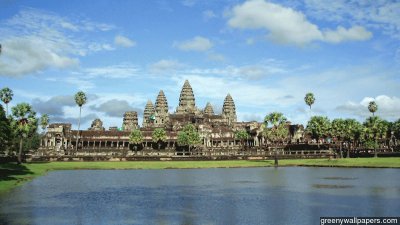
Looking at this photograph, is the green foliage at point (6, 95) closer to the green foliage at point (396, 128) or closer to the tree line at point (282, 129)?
the tree line at point (282, 129)

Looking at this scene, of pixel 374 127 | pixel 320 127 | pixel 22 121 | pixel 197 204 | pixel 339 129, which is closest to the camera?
pixel 197 204

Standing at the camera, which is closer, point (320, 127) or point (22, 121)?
point (22, 121)

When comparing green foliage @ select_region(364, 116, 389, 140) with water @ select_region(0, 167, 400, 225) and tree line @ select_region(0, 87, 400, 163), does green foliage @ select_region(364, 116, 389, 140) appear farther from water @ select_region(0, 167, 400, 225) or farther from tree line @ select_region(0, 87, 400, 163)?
water @ select_region(0, 167, 400, 225)

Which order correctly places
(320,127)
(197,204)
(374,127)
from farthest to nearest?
(320,127)
(374,127)
(197,204)

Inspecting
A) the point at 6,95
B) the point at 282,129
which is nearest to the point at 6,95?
the point at 6,95

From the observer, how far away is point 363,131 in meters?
118

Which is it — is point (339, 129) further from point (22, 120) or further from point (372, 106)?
point (22, 120)

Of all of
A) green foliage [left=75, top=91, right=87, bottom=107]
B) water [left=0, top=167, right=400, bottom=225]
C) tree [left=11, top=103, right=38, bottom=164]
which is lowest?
water [left=0, top=167, right=400, bottom=225]

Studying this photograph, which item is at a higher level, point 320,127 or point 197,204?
point 320,127

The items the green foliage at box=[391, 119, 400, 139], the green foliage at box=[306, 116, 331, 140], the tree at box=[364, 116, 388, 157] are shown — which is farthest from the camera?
the green foliage at box=[391, 119, 400, 139]

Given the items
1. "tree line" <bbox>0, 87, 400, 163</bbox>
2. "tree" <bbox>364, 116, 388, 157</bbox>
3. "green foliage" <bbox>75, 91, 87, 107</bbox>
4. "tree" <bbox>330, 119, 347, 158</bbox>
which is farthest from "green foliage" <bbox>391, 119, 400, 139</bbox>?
"green foliage" <bbox>75, 91, 87, 107</bbox>

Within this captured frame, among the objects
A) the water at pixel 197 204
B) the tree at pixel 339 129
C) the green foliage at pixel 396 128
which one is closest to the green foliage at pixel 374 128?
the tree at pixel 339 129

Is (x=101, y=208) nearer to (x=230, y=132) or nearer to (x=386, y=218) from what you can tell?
(x=386, y=218)

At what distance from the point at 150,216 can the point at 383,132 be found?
4114 inches
